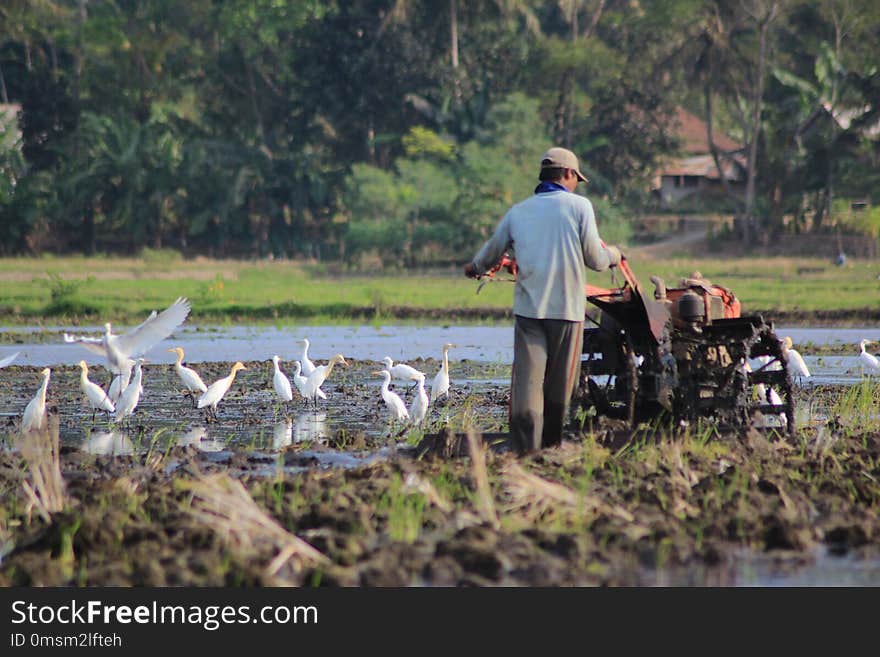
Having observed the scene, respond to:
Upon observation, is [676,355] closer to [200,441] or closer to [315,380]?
[200,441]

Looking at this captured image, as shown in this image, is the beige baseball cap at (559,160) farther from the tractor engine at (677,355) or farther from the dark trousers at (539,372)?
the dark trousers at (539,372)

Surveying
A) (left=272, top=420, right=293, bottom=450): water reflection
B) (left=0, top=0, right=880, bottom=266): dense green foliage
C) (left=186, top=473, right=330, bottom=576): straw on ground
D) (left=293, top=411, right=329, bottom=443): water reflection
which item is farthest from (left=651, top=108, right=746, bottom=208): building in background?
(left=186, top=473, right=330, bottom=576): straw on ground

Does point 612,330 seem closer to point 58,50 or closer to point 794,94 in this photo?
point 794,94

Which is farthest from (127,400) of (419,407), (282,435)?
(419,407)

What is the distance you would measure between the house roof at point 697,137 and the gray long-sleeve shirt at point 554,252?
2119 inches

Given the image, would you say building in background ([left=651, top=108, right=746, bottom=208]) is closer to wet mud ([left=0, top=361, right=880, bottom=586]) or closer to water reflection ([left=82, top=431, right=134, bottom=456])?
water reflection ([left=82, top=431, right=134, bottom=456])

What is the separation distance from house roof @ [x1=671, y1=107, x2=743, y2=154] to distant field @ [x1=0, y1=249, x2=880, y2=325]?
18.2 m

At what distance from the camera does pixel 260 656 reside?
18.2 feet

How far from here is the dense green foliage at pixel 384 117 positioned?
47.3 m

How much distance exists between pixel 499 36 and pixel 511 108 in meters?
7.29

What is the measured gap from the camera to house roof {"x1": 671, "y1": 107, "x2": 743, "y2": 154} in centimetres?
6289

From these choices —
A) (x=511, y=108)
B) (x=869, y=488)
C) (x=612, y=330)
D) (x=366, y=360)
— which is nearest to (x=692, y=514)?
(x=869, y=488)

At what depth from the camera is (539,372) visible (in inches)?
335

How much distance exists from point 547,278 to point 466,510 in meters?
1.58
